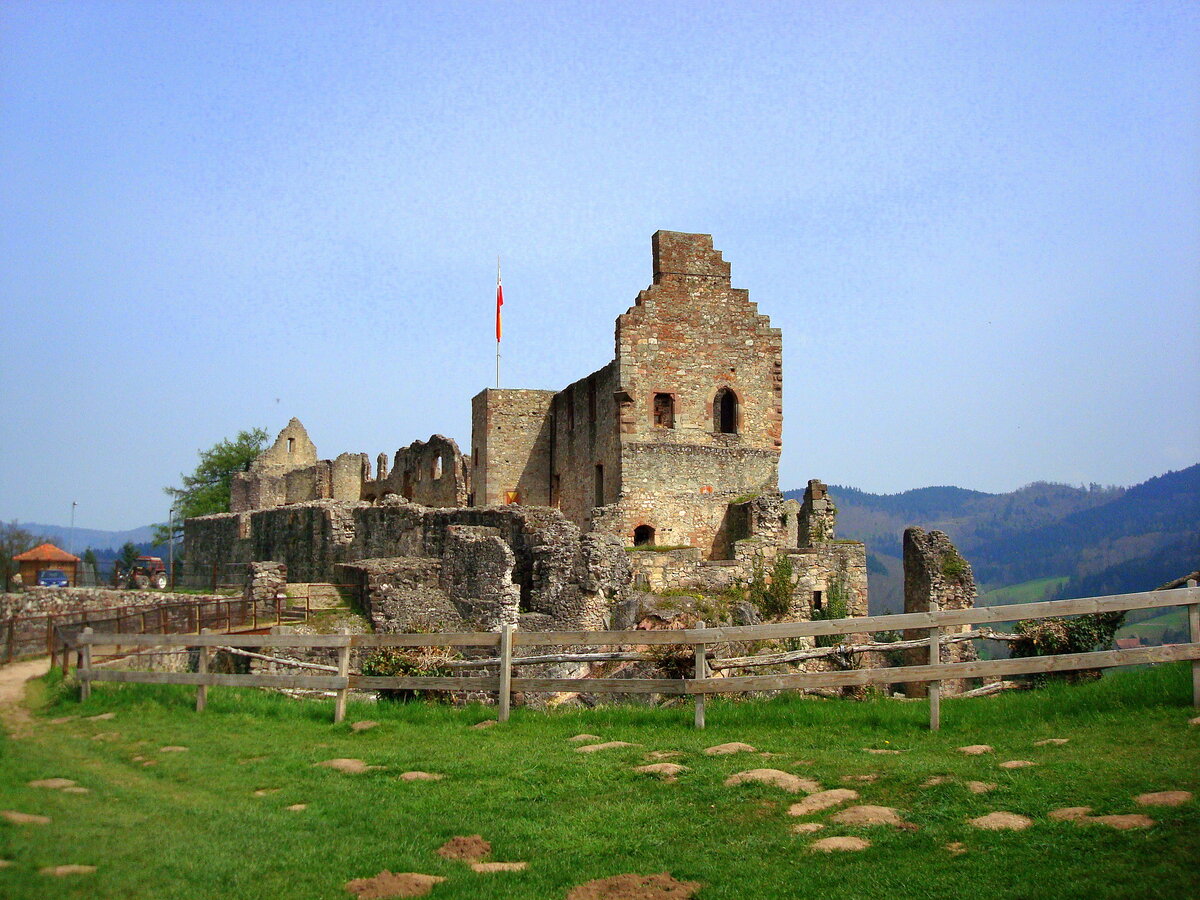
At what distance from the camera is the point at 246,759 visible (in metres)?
12.3

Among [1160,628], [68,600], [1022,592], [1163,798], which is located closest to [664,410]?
[68,600]

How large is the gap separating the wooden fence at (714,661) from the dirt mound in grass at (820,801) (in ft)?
7.87

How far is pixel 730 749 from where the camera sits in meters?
11.9

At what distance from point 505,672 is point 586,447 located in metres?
23.9

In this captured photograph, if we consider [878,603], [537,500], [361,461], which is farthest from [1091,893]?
[878,603]

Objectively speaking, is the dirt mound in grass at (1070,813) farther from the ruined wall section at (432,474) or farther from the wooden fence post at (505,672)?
the ruined wall section at (432,474)

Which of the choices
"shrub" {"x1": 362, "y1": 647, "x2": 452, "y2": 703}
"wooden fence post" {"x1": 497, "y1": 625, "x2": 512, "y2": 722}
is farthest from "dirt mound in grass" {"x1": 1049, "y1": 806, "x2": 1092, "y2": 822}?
"shrub" {"x1": 362, "y1": 647, "x2": 452, "y2": 703}

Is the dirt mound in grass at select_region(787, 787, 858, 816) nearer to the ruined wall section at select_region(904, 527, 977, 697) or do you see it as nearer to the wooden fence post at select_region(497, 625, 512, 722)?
the wooden fence post at select_region(497, 625, 512, 722)

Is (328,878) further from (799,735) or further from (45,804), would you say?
(799,735)

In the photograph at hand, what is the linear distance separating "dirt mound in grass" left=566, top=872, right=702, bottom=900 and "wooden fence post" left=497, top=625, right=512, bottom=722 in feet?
19.1

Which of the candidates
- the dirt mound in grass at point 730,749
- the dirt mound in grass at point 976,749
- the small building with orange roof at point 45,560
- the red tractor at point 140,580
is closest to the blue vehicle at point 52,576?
the red tractor at point 140,580

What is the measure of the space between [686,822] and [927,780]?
6.99ft

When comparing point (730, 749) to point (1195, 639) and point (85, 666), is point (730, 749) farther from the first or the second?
point (85, 666)

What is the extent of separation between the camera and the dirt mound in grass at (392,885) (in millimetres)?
8219
